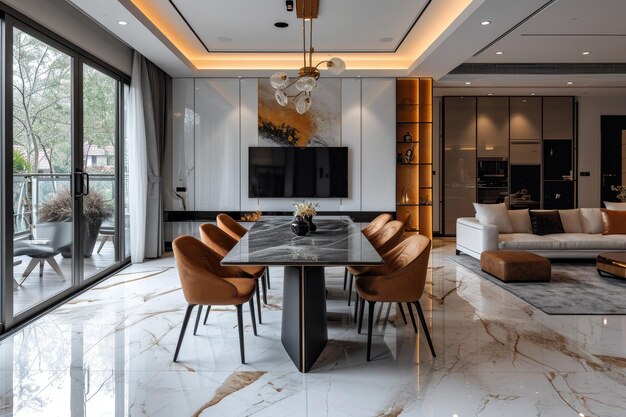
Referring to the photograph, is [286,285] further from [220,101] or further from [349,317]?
[220,101]

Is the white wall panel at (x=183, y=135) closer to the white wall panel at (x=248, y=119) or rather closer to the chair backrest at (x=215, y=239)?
the white wall panel at (x=248, y=119)

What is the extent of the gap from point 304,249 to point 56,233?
287cm

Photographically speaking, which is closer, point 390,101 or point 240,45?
point 240,45

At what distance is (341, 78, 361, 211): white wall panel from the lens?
23.9 feet

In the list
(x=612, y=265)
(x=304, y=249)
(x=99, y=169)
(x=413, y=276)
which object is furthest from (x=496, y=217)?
(x=99, y=169)

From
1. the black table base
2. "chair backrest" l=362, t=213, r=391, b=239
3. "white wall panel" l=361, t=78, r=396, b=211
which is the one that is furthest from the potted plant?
"white wall panel" l=361, t=78, r=396, b=211

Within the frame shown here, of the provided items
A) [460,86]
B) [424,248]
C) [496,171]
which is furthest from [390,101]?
[424,248]

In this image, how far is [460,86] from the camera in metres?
8.23

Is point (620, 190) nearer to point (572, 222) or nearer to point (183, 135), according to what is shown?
point (572, 222)

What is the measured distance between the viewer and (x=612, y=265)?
17.4 ft

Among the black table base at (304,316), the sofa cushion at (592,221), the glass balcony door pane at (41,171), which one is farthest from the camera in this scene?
the sofa cushion at (592,221)

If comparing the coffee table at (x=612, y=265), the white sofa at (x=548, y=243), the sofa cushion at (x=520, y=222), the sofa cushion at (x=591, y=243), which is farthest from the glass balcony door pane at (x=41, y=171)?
the sofa cushion at (x=591, y=243)

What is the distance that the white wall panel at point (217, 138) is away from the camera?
24.0 feet

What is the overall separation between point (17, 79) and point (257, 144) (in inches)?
154
